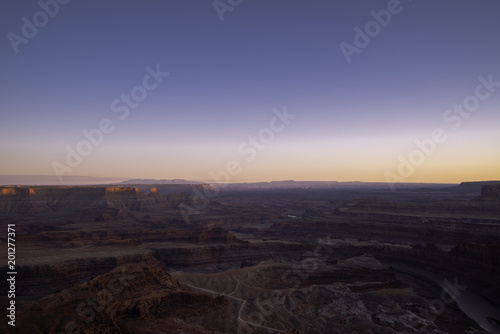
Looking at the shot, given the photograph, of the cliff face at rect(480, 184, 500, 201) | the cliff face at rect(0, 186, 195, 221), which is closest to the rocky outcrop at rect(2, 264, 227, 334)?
the cliff face at rect(0, 186, 195, 221)

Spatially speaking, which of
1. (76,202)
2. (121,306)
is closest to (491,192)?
(121,306)

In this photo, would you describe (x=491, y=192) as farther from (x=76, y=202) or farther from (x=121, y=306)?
(x=76, y=202)

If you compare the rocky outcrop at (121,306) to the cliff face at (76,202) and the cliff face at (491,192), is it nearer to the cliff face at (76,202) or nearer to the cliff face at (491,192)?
the cliff face at (76,202)

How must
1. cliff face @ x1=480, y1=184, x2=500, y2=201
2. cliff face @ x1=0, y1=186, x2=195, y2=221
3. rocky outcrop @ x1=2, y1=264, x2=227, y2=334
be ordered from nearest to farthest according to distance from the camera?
rocky outcrop @ x1=2, y1=264, x2=227, y2=334 → cliff face @ x1=480, y1=184, x2=500, y2=201 → cliff face @ x1=0, y1=186, x2=195, y2=221

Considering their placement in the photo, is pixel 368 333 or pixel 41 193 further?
pixel 41 193

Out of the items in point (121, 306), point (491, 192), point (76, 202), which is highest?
point (491, 192)

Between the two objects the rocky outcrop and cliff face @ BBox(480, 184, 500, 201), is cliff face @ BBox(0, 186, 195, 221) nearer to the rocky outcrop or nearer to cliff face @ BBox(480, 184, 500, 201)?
the rocky outcrop

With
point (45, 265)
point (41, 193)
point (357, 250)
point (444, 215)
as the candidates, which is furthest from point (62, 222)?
point (444, 215)

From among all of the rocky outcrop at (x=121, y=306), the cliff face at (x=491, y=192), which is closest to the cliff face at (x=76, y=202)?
the rocky outcrop at (x=121, y=306)

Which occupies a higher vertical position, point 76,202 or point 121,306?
point 76,202

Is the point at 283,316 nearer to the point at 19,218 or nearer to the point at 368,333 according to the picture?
the point at 368,333

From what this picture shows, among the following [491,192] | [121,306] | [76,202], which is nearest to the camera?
[121,306]
